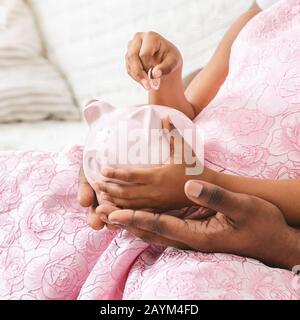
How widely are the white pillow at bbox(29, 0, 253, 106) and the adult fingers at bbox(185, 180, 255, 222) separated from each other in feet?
2.78

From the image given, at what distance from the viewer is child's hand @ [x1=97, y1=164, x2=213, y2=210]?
741 millimetres

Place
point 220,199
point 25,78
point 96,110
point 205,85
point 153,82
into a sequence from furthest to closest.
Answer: point 25,78, point 205,85, point 153,82, point 96,110, point 220,199

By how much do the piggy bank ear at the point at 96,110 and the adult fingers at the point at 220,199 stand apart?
194 millimetres

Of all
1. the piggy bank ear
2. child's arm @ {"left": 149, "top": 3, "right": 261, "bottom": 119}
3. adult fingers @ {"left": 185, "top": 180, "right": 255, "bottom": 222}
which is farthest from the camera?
child's arm @ {"left": 149, "top": 3, "right": 261, "bottom": 119}

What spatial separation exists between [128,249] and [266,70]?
38 centimetres

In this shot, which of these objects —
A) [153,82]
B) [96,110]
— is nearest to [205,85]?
[153,82]

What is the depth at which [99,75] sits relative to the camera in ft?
5.50

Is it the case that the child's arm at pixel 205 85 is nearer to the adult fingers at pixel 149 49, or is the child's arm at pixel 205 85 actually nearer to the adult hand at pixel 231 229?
the adult fingers at pixel 149 49

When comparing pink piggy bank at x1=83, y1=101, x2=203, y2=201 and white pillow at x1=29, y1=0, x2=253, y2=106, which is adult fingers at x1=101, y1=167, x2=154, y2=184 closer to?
pink piggy bank at x1=83, y1=101, x2=203, y2=201

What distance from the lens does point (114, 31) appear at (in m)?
1.66

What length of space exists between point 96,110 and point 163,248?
0.22 m

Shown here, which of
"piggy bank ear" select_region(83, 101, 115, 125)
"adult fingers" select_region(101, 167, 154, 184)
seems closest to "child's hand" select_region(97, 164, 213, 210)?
"adult fingers" select_region(101, 167, 154, 184)

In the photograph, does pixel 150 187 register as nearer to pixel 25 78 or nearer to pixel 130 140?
pixel 130 140

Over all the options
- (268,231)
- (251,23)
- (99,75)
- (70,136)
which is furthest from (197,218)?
(99,75)
